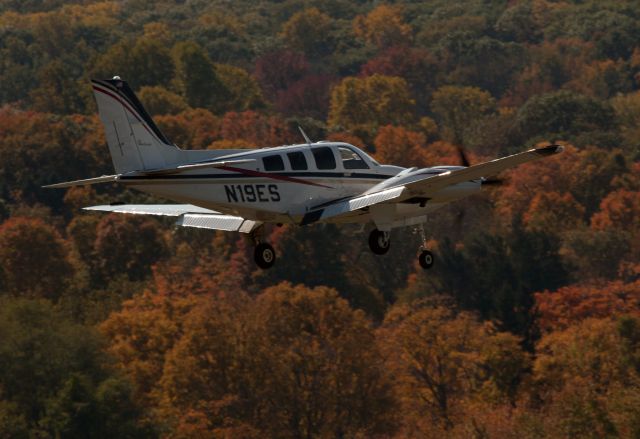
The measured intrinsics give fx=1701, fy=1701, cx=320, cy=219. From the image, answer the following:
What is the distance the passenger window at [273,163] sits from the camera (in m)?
50.5

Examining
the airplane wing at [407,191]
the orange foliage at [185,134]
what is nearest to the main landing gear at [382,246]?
the airplane wing at [407,191]

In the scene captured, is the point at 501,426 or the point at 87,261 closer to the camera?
the point at 501,426

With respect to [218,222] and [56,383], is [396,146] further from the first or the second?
[218,222]

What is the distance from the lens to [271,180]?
166ft

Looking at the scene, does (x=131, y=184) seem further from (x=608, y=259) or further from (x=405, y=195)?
(x=608, y=259)

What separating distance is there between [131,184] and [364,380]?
213ft

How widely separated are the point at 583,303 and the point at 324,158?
8972cm

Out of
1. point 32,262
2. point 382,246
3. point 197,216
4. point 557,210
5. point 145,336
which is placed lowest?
point 382,246

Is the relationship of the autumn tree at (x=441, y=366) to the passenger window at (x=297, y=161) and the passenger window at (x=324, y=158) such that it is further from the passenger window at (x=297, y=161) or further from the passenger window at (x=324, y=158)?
the passenger window at (x=297, y=161)

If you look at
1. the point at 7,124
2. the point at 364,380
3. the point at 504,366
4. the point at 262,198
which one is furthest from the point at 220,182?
the point at 7,124

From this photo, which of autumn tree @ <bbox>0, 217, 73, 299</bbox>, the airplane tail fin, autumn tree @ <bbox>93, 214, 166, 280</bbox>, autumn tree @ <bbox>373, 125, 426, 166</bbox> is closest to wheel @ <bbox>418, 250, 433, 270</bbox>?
the airplane tail fin

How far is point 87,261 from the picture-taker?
147125mm

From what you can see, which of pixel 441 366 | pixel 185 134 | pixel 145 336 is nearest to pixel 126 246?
pixel 145 336

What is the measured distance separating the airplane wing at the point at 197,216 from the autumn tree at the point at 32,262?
3594 inches
